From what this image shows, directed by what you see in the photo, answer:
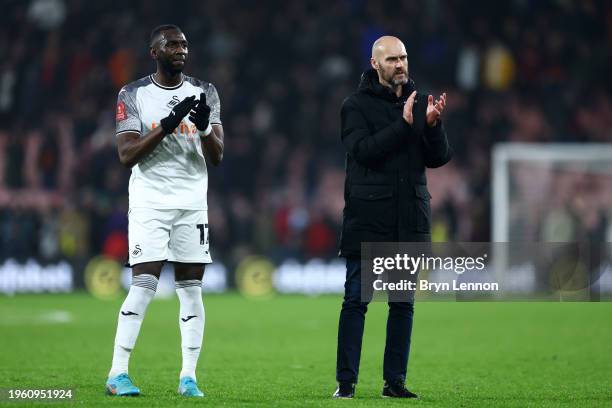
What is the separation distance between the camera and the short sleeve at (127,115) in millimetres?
8375

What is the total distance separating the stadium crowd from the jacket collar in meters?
15.6

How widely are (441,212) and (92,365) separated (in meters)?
14.4

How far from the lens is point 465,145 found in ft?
85.5

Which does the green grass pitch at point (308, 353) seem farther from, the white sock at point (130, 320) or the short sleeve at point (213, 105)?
the short sleeve at point (213, 105)

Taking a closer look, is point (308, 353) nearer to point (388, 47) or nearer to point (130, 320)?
point (130, 320)

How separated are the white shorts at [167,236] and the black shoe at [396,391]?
145 centimetres

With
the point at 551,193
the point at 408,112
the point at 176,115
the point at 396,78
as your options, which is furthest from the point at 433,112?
the point at 551,193

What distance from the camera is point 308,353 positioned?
1281 centimetres

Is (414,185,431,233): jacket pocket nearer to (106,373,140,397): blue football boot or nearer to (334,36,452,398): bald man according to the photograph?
Answer: (334,36,452,398): bald man

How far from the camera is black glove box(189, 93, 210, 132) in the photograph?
8.19 meters

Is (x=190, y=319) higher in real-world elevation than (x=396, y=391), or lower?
higher

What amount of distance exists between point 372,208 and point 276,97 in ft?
60.5

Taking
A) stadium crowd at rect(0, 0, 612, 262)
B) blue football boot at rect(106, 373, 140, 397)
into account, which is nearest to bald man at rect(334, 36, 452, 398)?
blue football boot at rect(106, 373, 140, 397)

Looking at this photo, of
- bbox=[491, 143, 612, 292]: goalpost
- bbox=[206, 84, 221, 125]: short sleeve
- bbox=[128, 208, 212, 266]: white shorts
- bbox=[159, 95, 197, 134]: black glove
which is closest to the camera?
bbox=[159, 95, 197, 134]: black glove
